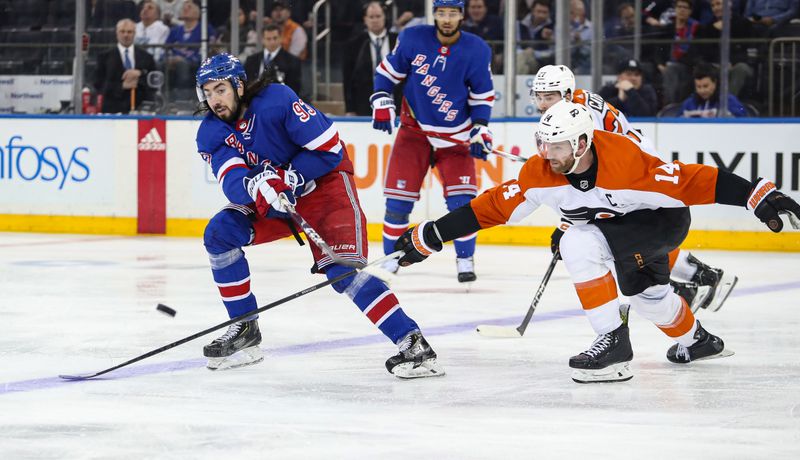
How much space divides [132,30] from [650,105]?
363 cm

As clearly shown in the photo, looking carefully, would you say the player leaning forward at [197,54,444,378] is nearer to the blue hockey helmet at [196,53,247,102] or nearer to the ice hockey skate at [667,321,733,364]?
the blue hockey helmet at [196,53,247,102]

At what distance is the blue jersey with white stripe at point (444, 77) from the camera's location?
640cm

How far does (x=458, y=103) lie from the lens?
645cm

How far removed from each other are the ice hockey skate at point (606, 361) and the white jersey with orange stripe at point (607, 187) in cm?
36

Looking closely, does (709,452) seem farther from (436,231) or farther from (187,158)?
(187,158)

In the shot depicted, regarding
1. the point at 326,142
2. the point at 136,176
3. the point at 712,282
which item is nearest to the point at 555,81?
the point at 712,282

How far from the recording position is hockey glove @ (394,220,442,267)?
364cm

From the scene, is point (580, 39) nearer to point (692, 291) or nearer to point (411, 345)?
point (692, 291)

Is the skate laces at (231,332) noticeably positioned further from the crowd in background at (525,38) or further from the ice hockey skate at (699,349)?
the crowd in background at (525,38)

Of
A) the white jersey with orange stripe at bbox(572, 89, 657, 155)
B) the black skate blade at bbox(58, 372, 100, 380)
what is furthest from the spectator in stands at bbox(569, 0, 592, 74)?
the black skate blade at bbox(58, 372, 100, 380)

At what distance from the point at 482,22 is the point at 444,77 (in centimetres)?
224

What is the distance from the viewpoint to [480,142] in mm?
6336

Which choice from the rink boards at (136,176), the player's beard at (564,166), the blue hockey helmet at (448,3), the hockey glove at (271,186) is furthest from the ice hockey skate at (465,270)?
the player's beard at (564,166)

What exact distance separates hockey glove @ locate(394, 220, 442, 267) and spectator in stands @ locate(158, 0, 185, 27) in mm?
5760
